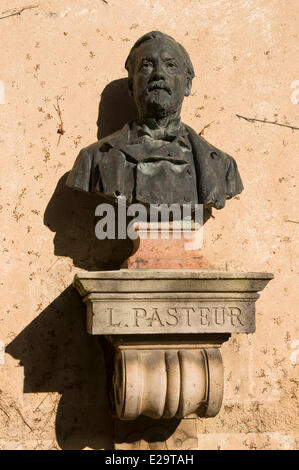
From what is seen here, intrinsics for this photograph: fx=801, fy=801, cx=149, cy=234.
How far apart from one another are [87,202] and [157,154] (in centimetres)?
49

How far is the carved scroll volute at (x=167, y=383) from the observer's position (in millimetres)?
3111

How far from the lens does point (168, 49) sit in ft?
11.1

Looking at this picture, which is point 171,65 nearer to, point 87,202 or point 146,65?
point 146,65

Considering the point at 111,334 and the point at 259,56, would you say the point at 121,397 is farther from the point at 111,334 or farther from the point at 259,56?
the point at 259,56

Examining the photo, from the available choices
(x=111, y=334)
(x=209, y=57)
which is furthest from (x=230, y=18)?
(x=111, y=334)

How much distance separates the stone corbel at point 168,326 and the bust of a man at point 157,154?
1.21ft

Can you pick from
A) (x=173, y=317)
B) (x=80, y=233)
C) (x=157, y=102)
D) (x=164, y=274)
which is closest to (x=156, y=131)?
(x=157, y=102)

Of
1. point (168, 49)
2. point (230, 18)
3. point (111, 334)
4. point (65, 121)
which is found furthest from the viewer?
point (230, 18)

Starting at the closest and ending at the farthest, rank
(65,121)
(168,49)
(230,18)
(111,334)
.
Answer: (111,334) → (168,49) → (65,121) → (230,18)

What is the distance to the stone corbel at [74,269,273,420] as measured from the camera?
3074 mm

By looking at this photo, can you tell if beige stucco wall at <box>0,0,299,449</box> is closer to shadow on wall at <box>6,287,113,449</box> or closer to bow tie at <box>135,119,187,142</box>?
shadow on wall at <box>6,287,113,449</box>

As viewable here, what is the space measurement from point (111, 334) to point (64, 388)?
53cm

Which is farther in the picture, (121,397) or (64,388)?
(64,388)

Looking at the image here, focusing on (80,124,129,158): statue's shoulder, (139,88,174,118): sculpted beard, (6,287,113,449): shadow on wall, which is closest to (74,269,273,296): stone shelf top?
(6,287,113,449): shadow on wall
